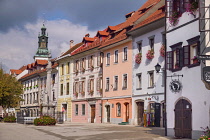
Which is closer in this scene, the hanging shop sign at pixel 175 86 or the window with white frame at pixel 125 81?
the hanging shop sign at pixel 175 86

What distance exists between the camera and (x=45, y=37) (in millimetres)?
119688

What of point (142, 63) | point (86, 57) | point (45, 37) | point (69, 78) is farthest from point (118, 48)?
point (45, 37)

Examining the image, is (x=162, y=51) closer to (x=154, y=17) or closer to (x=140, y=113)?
(x=154, y=17)

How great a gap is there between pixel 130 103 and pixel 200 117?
20.6m

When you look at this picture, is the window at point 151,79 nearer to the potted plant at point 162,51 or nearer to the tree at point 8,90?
the potted plant at point 162,51

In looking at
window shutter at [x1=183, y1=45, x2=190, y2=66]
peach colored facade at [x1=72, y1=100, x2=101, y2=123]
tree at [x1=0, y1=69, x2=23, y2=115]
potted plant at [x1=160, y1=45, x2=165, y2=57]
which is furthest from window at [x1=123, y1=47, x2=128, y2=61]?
tree at [x1=0, y1=69, x2=23, y2=115]

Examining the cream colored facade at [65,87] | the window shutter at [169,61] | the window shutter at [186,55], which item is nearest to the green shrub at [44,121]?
the cream colored facade at [65,87]

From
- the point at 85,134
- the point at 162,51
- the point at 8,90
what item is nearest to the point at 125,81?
the point at 162,51

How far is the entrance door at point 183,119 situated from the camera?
2058 cm

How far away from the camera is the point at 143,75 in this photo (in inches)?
1487

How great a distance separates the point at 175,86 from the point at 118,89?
68.9 ft

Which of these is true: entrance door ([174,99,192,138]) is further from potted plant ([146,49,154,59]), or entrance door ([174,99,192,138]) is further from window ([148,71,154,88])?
potted plant ([146,49,154,59])

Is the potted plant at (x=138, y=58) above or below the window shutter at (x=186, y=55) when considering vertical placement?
above

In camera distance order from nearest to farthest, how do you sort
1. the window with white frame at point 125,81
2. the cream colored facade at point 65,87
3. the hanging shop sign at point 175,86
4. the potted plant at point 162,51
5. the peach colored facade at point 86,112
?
the hanging shop sign at point 175,86
the potted plant at point 162,51
the window with white frame at point 125,81
the peach colored facade at point 86,112
the cream colored facade at point 65,87
